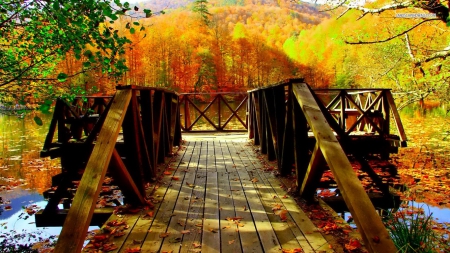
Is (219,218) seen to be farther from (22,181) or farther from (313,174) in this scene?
(22,181)

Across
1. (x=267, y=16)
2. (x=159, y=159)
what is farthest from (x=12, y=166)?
(x=267, y=16)

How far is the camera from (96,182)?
221 centimetres

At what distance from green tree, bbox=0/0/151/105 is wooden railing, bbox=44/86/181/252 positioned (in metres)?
0.45

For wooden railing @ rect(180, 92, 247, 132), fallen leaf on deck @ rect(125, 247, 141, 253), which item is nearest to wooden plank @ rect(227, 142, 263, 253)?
fallen leaf on deck @ rect(125, 247, 141, 253)

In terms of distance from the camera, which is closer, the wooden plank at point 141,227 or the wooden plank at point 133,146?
the wooden plank at point 141,227

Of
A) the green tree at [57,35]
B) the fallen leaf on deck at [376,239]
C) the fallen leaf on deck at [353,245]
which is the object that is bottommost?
the fallen leaf on deck at [353,245]

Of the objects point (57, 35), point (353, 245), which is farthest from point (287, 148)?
point (57, 35)

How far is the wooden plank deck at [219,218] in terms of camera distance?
7.96ft

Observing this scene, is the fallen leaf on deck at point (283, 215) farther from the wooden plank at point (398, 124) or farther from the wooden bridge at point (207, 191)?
the wooden plank at point (398, 124)

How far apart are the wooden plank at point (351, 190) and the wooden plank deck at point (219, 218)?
54 cm

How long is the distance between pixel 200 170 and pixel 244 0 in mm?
94233

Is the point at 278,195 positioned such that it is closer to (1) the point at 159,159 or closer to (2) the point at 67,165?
(1) the point at 159,159

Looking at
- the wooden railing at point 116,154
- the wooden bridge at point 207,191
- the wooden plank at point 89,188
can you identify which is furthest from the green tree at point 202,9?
the wooden plank at point 89,188

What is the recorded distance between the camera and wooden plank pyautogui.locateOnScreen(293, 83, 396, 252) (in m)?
1.75
